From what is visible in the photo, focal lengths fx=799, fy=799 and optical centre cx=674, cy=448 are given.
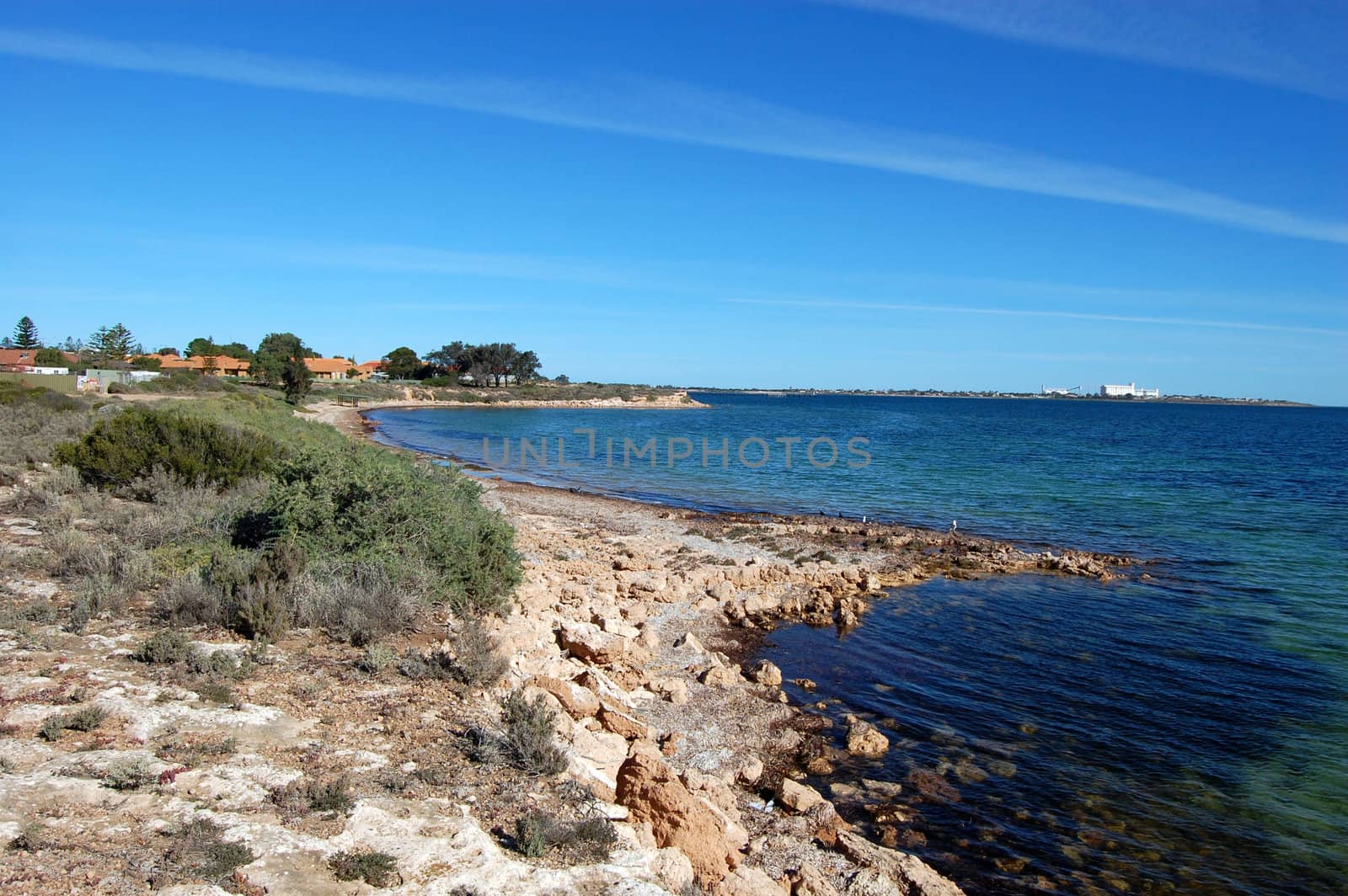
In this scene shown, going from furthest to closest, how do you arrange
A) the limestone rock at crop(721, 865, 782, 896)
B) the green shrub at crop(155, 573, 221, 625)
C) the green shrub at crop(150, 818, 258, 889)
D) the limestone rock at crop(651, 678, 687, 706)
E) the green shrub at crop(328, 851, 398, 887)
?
the limestone rock at crop(651, 678, 687, 706) < the green shrub at crop(155, 573, 221, 625) < the limestone rock at crop(721, 865, 782, 896) < the green shrub at crop(328, 851, 398, 887) < the green shrub at crop(150, 818, 258, 889)

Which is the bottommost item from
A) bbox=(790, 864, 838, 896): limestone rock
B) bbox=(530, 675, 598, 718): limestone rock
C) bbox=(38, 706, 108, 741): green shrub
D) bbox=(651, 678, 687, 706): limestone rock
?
bbox=(790, 864, 838, 896): limestone rock

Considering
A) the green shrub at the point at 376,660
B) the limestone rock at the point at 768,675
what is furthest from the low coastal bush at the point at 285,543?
the limestone rock at the point at 768,675

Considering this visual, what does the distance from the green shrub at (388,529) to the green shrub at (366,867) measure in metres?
4.30

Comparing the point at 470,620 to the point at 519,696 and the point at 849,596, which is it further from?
the point at 849,596

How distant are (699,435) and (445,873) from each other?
189ft

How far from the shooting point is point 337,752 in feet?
18.0

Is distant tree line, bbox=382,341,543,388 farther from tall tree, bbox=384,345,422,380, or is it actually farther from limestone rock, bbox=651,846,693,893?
limestone rock, bbox=651,846,693,893

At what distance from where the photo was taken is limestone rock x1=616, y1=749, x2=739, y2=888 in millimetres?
5195

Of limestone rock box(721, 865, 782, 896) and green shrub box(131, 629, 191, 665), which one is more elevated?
green shrub box(131, 629, 191, 665)

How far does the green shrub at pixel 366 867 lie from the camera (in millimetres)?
4160

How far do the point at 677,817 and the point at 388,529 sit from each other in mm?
5574

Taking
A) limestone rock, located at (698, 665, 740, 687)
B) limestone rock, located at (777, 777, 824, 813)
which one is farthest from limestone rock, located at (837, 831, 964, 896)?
limestone rock, located at (698, 665, 740, 687)

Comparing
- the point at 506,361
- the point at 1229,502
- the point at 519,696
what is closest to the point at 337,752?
the point at 519,696

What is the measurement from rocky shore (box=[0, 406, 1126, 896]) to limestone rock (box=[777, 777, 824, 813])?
19mm
